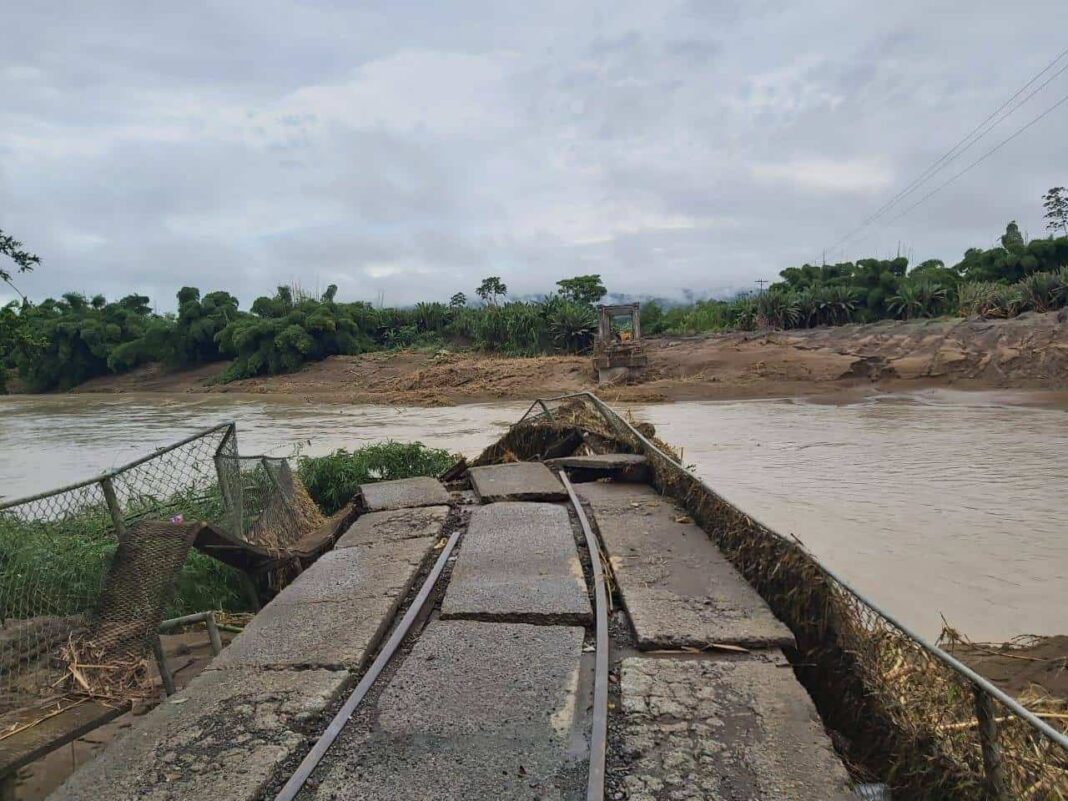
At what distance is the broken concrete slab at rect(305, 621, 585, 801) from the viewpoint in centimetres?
281

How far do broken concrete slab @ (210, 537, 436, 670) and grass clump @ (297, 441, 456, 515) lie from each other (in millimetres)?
3916

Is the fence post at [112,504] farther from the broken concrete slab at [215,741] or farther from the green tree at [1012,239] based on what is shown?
the green tree at [1012,239]

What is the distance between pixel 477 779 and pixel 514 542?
2.90 metres

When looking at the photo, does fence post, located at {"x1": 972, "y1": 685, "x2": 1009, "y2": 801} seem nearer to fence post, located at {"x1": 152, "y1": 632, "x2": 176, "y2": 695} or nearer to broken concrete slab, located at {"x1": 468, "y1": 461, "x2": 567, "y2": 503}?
fence post, located at {"x1": 152, "y1": 632, "x2": 176, "y2": 695}

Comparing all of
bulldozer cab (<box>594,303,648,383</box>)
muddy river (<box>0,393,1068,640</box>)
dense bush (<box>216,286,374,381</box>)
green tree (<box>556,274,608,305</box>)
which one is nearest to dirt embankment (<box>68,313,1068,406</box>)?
bulldozer cab (<box>594,303,648,383</box>)

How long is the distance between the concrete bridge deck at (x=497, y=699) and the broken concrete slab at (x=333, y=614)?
0.02m

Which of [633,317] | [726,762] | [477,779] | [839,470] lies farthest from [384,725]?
[633,317]

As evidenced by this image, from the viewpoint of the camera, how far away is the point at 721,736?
305 centimetres

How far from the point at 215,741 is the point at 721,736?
1.98 metres

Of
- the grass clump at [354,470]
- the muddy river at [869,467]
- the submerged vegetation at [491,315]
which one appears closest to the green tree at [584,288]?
the submerged vegetation at [491,315]

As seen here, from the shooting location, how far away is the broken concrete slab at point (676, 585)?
3.90 meters

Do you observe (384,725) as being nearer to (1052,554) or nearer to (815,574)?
(815,574)

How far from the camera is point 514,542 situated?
18.8 ft

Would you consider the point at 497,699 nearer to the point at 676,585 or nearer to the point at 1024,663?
the point at 676,585
